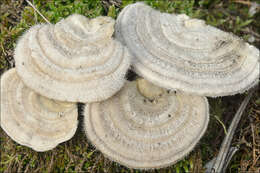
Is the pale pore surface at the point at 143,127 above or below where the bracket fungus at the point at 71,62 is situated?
below

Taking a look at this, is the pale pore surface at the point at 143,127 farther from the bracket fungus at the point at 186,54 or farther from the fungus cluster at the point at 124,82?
the bracket fungus at the point at 186,54

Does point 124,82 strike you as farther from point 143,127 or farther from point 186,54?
point 186,54

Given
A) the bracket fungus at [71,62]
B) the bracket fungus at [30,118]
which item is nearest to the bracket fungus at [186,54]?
the bracket fungus at [71,62]

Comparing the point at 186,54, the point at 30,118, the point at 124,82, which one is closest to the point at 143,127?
the point at 124,82

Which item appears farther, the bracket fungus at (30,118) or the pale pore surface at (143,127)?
the pale pore surface at (143,127)

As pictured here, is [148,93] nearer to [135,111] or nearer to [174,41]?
[135,111]

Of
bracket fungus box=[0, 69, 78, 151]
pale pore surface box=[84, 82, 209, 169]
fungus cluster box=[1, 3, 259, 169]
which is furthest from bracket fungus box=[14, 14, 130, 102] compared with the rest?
pale pore surface box=[84, 82, 209, 169]

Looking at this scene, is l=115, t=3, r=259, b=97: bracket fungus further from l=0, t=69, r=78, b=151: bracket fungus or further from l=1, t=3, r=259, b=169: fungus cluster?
l=0, t=69, r=78, b=151: bracket fungus
